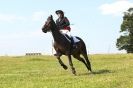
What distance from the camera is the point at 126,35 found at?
Result: 10731 cm

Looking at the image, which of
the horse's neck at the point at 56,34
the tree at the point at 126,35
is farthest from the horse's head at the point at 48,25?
the tree at the point at 126,35

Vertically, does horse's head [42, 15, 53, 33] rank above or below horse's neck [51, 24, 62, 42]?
above

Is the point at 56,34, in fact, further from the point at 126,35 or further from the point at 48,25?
the point at 126,35

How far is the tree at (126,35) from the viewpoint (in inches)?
4077

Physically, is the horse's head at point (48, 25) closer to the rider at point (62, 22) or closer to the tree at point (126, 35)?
the rider at point (62, 22)

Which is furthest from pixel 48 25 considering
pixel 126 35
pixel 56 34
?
pixel 126 35

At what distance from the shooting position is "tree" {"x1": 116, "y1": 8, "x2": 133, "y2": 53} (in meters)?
104

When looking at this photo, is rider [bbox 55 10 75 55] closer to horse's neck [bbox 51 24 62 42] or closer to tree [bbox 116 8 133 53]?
horse's neck [bbox 51 24 62 42]

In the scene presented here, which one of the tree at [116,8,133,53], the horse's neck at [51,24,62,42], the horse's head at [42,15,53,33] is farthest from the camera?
the tree at [116,8,133,53]

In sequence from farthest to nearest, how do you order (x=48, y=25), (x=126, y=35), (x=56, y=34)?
(x=126, y=35)
(x=56, y=34)
(x=48, y=25)

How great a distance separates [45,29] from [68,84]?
510 cm

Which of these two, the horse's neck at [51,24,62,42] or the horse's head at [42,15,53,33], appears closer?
the horse's head at [42,15,53,33]

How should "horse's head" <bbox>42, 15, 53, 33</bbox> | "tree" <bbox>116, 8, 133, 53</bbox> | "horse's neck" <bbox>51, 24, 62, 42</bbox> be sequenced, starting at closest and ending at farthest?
"horse's head" <bbox>42, 15, 53, 33</bbox>, "horse's neck" <bbox>51, 24, 62, 42</bbox>, "tree" <bbox>116, 8, 133, 53</bbox>

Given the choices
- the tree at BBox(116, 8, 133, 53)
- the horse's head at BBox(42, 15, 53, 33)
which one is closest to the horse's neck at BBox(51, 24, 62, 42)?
the horse's head at BBox(42, 15, 53, 33)
